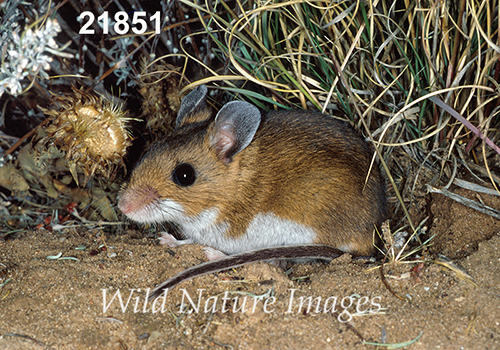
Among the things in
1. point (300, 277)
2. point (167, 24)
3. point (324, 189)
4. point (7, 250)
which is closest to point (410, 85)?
point (324, 189)

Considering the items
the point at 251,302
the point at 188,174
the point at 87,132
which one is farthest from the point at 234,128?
the point at 251,302

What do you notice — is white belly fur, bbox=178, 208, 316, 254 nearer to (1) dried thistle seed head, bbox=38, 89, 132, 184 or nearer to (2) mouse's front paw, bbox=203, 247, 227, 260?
(2) mouse's front paw, bbox=203, 247, 227, 260

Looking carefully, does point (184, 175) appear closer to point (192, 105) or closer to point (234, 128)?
point (234, 128)

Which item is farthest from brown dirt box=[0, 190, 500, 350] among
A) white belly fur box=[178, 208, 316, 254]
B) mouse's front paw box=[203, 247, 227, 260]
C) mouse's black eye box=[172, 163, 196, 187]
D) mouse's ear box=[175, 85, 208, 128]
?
mouse's ear box=[175, 85, 208, 128]

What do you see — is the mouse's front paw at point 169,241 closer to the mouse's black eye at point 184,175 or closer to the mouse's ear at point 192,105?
the mouse's black eye at point 184,175

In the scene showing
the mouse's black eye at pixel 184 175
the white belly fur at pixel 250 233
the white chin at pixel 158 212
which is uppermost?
the mouse's black eye at pixel 184 175

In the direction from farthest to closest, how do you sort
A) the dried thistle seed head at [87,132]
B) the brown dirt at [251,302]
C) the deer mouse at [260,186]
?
the dried thistle seed head at [87,132]
the deer mouse at [260,186]
the brown dirt at [251,302]

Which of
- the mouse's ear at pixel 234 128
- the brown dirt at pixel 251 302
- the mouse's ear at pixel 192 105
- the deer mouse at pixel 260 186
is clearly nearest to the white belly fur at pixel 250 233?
the deer mouse at pixel 260 186
